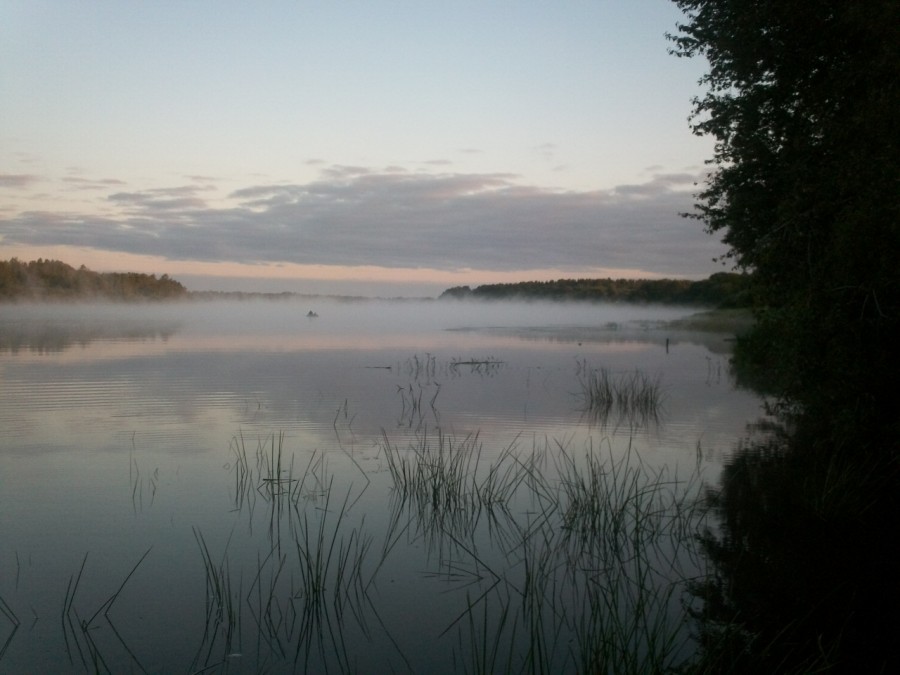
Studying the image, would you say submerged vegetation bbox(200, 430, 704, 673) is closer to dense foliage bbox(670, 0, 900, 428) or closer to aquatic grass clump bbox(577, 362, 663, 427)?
dense foliage bbox(670, 0, 900, 428)

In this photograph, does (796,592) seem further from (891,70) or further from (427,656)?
(891,70)

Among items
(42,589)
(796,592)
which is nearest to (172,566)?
(42,589)

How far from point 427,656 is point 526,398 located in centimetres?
1323

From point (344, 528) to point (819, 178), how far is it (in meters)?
7.50

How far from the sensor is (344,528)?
8289 millimetres

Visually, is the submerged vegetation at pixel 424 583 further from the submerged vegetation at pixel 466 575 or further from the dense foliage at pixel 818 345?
the dense foliage at pixel 818 345

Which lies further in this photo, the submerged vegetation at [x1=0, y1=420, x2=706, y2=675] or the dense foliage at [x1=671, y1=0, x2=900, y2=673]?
the dense foliage at [x1=671, y1=0, x2=900, y2=673]

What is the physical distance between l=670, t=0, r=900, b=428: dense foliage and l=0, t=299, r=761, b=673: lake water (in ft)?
7.44

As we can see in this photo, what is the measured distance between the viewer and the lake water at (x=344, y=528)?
5.68 m

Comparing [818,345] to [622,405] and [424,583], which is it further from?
[622,405]

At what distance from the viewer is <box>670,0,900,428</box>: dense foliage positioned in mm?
8773

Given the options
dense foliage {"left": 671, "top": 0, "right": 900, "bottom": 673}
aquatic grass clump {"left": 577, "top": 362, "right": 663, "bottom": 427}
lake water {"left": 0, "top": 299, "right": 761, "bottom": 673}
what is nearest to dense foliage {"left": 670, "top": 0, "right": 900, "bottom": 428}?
dense foliage {"left": 671, "top": 0, "right": 900, "bottom": 673}

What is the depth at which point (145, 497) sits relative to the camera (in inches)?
368

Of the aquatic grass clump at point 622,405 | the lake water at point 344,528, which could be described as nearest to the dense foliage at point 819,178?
the lake water at point 344,528
